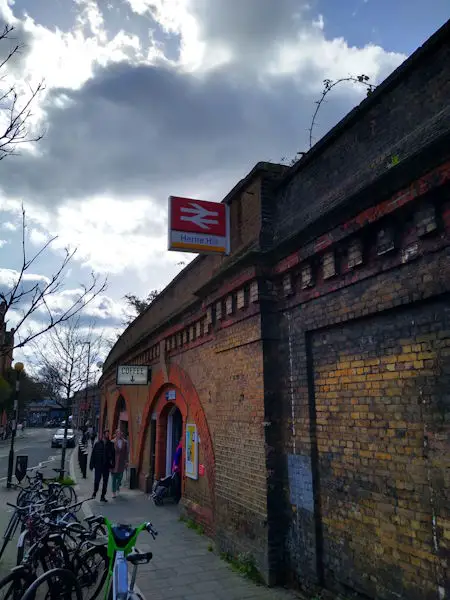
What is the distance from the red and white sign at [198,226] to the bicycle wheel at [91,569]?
441 cm

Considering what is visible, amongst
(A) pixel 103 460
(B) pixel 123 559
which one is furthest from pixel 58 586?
(A) pixel 103 460

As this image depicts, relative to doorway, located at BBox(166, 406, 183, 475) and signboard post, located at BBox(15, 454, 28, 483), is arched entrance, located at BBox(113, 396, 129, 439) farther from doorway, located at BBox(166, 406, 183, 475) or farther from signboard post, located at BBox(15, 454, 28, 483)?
doorway, located at BBox(166, 406, 183, 475)

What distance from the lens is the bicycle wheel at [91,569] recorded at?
547cm

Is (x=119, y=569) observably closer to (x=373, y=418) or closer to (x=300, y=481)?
(x=300, y=481)

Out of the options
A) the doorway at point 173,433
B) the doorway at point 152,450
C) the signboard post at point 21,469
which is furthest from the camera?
the signboard post at point 21,469

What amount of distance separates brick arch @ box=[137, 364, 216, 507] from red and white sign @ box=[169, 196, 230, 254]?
3.47 m

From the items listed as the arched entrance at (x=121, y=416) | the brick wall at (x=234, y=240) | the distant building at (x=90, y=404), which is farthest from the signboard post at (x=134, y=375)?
the distant building at (x=90, y=404)

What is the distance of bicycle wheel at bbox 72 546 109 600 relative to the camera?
547cm

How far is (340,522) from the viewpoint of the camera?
191 inches

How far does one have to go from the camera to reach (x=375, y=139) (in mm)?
4750

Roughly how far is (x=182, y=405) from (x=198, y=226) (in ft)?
16.3

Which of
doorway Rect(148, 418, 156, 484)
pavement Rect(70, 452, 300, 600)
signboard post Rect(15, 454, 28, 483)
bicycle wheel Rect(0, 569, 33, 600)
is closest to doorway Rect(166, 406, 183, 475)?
doorway Rect(148, 418, 156, 484)

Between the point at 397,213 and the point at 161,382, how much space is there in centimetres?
930

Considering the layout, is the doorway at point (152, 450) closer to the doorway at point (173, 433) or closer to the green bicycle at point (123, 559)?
the doorway at point (173, 433)
